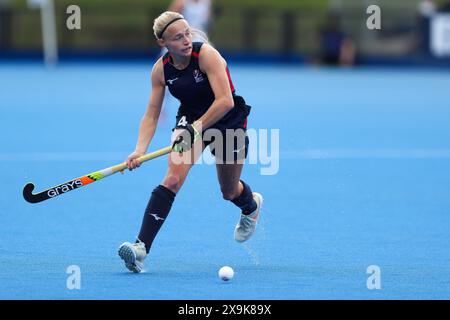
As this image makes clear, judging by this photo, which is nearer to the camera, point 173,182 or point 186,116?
point 173,182

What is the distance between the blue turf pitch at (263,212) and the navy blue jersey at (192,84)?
42.0 inches

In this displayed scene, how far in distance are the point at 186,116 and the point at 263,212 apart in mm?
2401

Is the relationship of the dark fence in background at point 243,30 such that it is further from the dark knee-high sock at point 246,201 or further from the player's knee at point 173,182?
the player's knee at point 173,182

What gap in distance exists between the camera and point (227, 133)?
7352mm

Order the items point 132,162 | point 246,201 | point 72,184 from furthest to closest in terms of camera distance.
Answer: point 246,201
point 72,184
point 132,162

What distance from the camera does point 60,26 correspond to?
3244 centimetres

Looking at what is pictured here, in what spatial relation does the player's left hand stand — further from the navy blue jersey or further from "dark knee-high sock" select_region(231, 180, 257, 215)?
"dark knee-high sock" select_region(231, 180, 257, 215)

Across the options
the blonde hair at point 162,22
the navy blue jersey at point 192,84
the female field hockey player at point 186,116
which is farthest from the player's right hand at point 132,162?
the blonde hair at point 162,22

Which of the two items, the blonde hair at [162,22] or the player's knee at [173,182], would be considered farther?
the player's knee at [173,182]

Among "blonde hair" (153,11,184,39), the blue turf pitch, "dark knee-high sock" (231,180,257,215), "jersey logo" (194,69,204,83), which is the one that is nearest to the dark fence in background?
the blue turf pitch

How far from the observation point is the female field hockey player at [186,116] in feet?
22.9

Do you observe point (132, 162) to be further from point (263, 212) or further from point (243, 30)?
point (243, 30)

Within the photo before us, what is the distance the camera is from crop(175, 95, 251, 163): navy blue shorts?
7.33 meters

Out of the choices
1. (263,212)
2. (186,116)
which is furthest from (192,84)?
(263,212)
